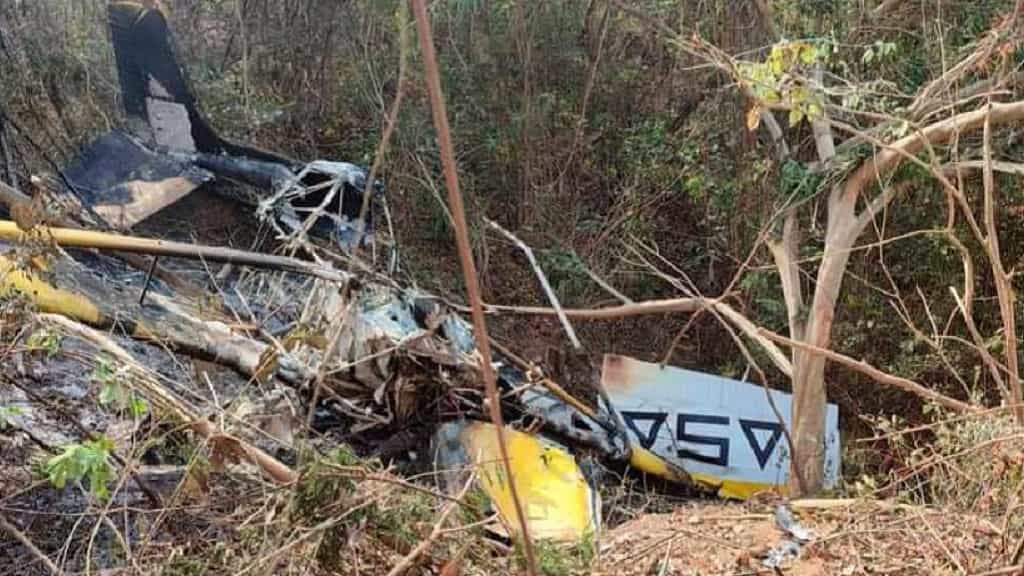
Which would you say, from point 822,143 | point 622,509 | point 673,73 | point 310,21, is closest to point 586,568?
point 622,509

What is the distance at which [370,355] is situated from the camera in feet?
11.9

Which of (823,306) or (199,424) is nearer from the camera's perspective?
(199,424)

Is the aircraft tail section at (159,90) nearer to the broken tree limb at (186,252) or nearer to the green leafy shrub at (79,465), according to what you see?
the broken tree limb at (186,252)

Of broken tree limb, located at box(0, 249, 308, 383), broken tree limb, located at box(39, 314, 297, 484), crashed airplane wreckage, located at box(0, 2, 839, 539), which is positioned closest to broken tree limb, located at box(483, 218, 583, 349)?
crashed airplane wreckage, located at box(0, 2, 839, 539)

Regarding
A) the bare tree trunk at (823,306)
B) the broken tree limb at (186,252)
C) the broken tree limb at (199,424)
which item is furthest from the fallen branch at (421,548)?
the bare tree trunk at (823,306)

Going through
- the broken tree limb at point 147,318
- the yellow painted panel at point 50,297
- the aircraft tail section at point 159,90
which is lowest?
the broken tree limb at point 147,318

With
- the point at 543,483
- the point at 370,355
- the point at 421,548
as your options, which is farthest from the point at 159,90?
the point at 421,548

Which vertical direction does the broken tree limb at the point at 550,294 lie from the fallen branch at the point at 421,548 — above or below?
below

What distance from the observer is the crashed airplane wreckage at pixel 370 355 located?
363 cm

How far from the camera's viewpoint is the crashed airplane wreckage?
3627 millimetres

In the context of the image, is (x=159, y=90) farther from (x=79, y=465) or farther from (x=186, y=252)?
(x=79, y=465)

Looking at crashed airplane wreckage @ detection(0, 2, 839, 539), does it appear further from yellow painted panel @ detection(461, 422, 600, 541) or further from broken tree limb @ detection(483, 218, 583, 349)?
broken tree limb @ detection(483, 218, 583, 349)

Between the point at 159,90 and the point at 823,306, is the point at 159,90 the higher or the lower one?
the higher one

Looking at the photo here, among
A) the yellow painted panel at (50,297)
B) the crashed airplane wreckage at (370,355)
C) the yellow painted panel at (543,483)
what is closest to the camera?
the yellow painted panel at (50,297)
